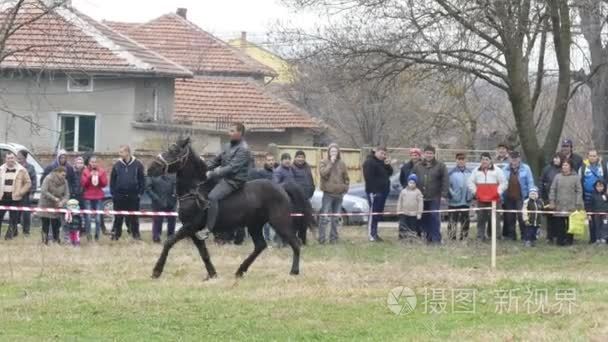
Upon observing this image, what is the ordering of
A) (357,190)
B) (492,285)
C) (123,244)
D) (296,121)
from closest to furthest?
(492,285)
(123,244)
(357,190)
(296,121)

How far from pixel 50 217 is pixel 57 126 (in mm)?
18442

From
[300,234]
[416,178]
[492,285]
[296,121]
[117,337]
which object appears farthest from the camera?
[296,121]

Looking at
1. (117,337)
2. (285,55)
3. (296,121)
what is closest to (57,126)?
(296,121)

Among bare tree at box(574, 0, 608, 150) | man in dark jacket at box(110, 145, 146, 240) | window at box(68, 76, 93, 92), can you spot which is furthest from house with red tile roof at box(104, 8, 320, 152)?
man in dark jacket at box(110, 145, 146, 240)


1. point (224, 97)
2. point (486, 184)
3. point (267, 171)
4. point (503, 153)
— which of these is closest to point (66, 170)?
point (267, 171)

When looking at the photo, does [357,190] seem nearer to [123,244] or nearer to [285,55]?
[285,55]

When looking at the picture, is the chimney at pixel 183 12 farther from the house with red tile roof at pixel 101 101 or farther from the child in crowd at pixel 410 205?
the child in crowd at pixel 410 205

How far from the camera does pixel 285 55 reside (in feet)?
87.6

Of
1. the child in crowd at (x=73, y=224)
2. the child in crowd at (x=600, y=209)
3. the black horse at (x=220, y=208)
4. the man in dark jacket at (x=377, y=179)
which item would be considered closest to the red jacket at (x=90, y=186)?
the child in crowd at (x=73, y=224)

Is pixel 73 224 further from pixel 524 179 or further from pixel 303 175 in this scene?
pixel 524 179

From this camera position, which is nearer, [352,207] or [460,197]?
[460,197]

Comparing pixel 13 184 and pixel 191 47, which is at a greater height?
pixel 191 47

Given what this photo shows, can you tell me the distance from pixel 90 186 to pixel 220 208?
7.85 metres

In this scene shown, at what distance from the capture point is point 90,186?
935 inches
